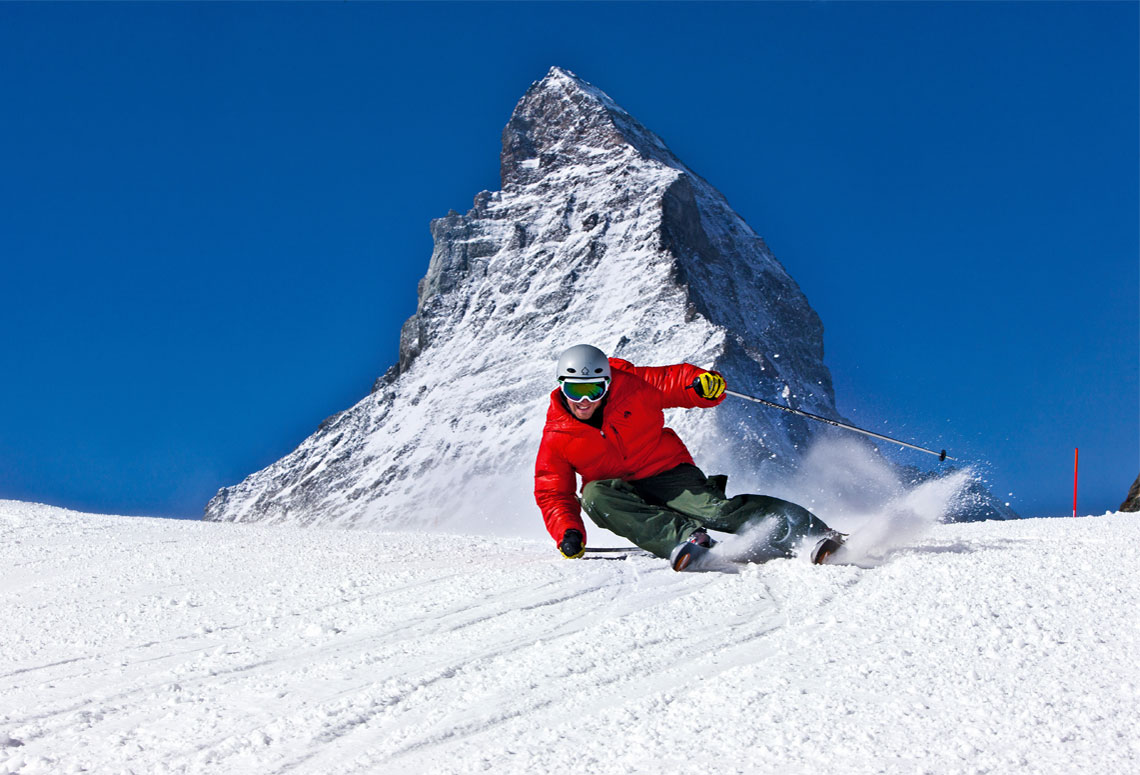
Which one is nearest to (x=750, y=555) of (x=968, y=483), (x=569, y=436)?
(x=569, y=436)

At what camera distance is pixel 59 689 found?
10.2ft

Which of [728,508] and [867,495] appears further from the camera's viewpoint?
[867,495]

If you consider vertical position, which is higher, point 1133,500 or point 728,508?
point 1133,500

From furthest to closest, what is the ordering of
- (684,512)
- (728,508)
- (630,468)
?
(630,468), (684,512), (728,508)

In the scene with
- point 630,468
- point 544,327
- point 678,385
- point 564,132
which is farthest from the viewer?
point 564,132

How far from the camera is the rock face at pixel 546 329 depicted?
92.3 meters

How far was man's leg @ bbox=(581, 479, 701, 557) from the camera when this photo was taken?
5.18 meters

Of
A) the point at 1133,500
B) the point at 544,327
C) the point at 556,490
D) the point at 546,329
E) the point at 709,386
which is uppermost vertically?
the point at 544,327

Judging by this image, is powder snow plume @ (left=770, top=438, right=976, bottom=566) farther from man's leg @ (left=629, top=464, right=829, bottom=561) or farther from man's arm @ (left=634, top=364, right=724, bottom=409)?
man's arm @ (left=634, top=364, right=724, bottom=409)

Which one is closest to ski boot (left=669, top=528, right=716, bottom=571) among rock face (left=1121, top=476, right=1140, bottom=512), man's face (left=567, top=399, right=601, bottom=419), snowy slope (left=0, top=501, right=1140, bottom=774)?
snowy slope (left=0, top=501, right=1140, bottom=774)

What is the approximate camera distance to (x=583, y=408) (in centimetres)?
558

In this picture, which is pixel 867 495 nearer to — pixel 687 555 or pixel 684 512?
pixel 684 512

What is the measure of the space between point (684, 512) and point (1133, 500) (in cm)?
1113

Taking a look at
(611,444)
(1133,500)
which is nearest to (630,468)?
(611,444)
